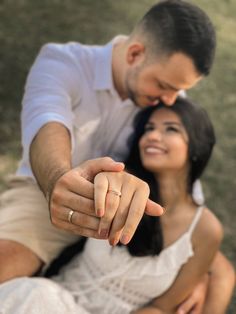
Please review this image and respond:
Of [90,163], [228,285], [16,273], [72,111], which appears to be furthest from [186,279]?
[90,163]

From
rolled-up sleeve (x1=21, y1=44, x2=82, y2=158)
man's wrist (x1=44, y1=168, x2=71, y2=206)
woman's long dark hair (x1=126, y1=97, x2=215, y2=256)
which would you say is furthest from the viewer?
woman's long dark hair (x1=126, y1=97, x2=215, y2=256)

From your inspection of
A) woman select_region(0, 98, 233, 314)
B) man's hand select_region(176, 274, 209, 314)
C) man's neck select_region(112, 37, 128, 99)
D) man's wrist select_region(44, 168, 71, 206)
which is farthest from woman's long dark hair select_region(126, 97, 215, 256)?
man's wrist select_region(44, 168, 71, 206)

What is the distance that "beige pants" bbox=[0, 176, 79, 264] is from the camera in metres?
1.97

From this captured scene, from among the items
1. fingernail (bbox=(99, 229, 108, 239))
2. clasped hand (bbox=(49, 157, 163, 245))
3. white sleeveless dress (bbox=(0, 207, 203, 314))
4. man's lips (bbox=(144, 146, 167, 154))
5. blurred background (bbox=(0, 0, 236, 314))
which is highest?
clasped hand (bbox=(49, 157, 163, 245))

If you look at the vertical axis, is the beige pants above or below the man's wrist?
below

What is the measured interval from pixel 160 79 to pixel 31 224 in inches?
26.2

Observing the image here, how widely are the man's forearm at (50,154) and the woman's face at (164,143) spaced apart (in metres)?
0.35

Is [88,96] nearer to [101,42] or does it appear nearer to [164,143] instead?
[164,143]

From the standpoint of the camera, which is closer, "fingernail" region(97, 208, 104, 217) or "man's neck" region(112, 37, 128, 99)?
"fingernail" region(97, 208, 104, 217)

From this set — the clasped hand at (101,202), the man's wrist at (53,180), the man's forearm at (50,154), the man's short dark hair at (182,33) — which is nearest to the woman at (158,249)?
the man's short dark hair at (182,33)

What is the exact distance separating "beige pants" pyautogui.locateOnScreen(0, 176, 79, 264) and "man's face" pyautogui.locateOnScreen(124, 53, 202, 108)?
1.62 feet

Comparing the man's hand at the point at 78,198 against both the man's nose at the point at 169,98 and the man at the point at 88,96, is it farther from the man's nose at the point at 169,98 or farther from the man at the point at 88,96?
the man's nose at the point at 169,98

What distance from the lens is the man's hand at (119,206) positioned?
1103 millimetres

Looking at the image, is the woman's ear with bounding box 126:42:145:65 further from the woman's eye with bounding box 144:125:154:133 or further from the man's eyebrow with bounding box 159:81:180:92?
the woman's eye with bounding box 144:125:154:133
